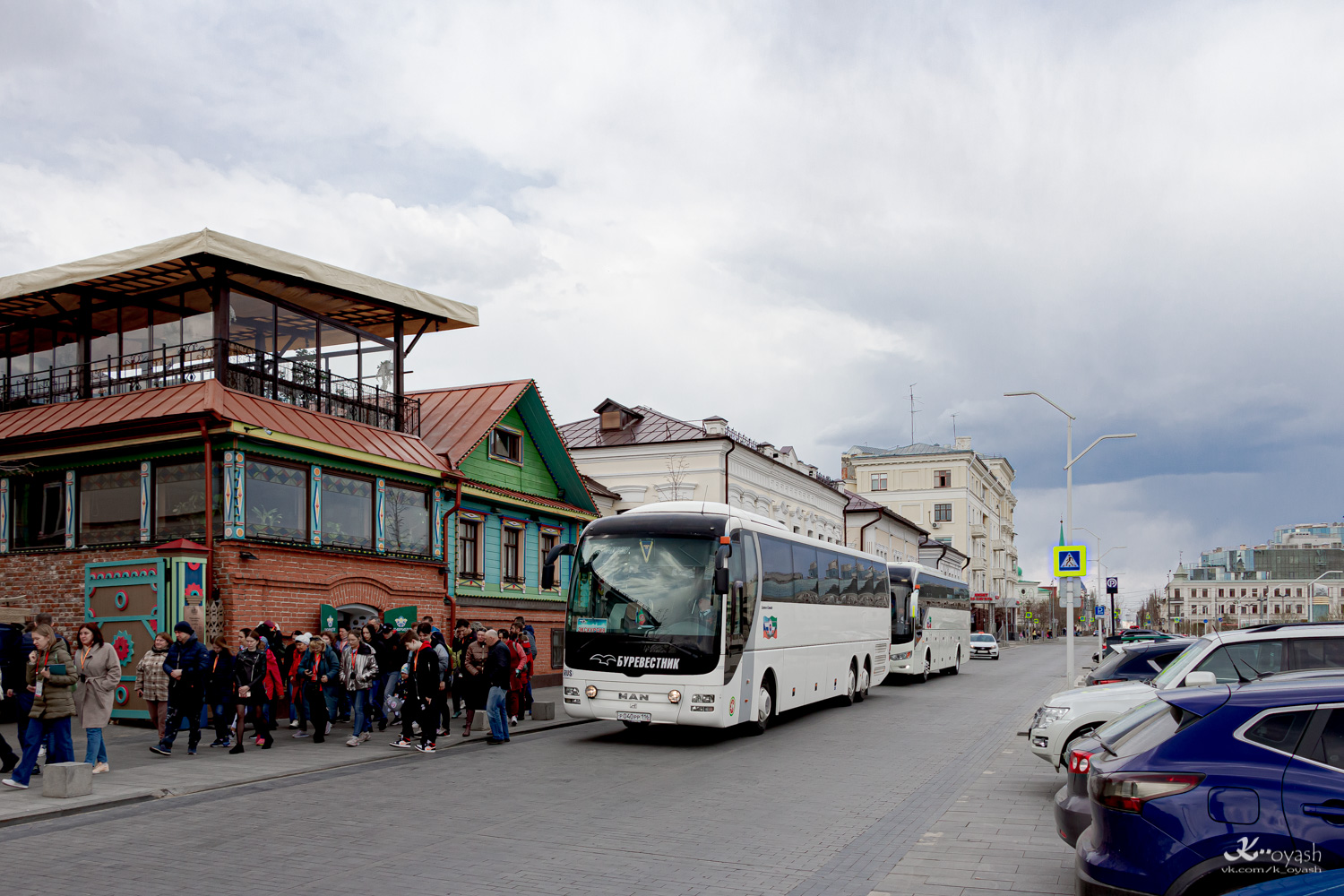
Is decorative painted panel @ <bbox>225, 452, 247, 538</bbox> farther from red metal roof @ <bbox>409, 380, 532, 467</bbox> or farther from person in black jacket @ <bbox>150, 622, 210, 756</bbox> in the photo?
red metal roof @ <bbox>409, 380, 532, 467</bbox>

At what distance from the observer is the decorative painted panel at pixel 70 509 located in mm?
21469

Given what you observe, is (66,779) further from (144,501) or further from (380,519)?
(380,519)

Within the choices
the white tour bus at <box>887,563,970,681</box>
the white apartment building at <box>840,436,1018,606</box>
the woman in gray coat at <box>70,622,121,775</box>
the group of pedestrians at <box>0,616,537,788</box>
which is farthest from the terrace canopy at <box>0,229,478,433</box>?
the white apartment building at <box>840,436,1018,606</box>

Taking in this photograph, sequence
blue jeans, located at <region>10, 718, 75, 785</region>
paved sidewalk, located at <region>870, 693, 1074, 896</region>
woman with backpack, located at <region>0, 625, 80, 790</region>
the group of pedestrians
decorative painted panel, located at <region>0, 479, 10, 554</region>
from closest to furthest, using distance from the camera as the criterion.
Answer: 1. paved sidewalk, located at <region>870, 693, 1074, 896</region>
2. woman with backpack, located at <region>0, 625, 80, 790</region>
3. blue jeans, located at <region>10, 718, 75, 785</region>
4. the group of pedestrians
5. decorative painted panel, located at <region>0, 479, 10, 554</region>

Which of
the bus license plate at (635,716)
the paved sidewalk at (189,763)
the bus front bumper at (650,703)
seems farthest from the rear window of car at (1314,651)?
the paved sidewalk at (189,763)

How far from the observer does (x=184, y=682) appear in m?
15.4

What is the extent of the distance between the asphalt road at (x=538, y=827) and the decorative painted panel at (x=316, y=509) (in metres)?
6.54

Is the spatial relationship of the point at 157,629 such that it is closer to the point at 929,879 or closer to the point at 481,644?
the point at 481,644

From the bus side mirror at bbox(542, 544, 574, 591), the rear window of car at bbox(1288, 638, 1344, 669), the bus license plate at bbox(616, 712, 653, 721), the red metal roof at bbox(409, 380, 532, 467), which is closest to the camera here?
the rear window of car at bbox(1288, 638, 1344, 669)

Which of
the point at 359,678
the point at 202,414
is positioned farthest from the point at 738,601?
the point at 202,414

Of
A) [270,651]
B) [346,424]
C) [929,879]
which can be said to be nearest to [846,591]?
[346,424]

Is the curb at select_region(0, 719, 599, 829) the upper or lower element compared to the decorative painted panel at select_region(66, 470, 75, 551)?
lower

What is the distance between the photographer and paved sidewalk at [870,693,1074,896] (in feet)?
26.5

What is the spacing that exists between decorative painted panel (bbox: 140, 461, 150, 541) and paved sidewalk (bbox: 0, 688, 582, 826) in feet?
11.8
